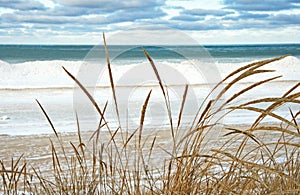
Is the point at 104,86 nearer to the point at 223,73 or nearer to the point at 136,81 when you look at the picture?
the point at 136,81

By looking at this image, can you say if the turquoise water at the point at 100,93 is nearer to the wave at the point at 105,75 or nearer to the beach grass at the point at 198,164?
the wave at the point at 105,75

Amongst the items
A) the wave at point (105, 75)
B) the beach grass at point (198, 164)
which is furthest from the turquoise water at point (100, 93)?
the beach grass at point (198, 164)

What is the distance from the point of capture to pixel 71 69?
17391mm

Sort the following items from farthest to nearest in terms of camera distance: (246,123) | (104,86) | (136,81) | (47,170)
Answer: (136,81)
(104,86)
(246,123)
(47,170)

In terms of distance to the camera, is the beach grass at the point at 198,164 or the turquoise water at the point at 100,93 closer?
the beach grass at the point at 198,164

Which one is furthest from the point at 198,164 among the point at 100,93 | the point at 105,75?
the point at 105,75

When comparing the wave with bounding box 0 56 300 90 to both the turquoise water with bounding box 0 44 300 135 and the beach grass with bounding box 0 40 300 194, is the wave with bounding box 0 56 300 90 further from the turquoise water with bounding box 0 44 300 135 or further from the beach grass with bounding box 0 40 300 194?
the beach grass with bounding box 0 40 300 194

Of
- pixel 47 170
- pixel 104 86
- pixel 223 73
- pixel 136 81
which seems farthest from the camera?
pixel 223 73

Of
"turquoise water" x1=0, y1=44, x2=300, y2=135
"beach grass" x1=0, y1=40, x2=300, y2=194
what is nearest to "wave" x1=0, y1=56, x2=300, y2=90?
"turquoise water" x1=0, y1=44, x2=300, y2=135

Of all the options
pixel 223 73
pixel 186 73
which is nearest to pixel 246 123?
pixel 186 73

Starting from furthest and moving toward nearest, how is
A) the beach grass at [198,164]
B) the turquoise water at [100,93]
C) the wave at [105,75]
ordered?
1. the wave at [105,75]
2. the turquoise water at [100,93]
3. the beach grass at [198,164]

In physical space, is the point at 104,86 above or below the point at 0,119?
above

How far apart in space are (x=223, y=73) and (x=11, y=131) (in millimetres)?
11971

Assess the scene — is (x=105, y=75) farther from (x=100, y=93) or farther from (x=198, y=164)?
(x=198, y=164)
